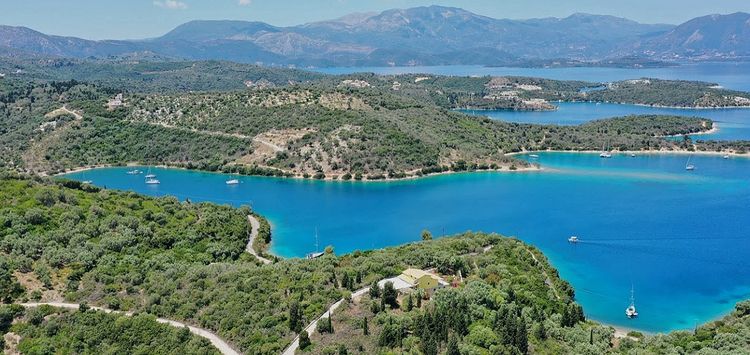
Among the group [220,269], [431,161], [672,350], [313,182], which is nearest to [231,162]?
[313,182]

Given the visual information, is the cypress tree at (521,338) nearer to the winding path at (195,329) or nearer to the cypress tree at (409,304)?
the cypress tree at (409,304)

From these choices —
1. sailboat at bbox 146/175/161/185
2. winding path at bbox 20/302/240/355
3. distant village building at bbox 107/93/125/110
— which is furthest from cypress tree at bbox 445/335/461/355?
distant village building at bbox 107/93/125/110

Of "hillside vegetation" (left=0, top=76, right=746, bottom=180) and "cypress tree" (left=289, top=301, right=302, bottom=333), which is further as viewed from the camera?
"hillside vegetation" (left=0, top=76, right=746, bottom=180)

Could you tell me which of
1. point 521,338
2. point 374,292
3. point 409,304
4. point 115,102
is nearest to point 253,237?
point 374,292

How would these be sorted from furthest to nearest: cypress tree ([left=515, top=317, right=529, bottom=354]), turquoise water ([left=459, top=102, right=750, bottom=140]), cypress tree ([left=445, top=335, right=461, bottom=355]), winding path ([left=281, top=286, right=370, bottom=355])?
turquoise water ([left=459, top=102, right=750, bottom=140]) → cypress tree ([left=515, top=317, right=529, bottom=354]) → winding path ([left=281, top=286, right=370, bottom=355]) → cypress tree ([left=445, top=335, right=461, bottom=355])

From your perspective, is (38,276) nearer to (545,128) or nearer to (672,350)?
(672,350)

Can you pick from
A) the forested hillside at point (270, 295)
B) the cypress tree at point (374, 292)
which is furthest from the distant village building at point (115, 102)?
the cypress tree at point (374, 292)

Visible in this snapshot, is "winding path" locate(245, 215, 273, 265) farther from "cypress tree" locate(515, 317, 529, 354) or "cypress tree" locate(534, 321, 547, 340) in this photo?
"cypress tree" locate(515, 317, 529, 354)

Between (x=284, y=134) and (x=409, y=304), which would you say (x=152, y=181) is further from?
(x=409, y=304)
